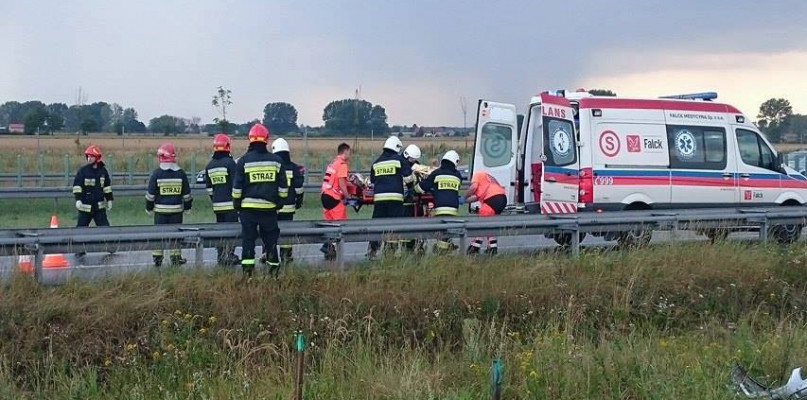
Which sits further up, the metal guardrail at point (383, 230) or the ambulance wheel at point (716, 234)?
the metal guardrail at point (383, 230)

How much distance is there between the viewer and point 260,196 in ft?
31.9

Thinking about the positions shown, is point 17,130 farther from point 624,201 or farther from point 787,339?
point 787,339

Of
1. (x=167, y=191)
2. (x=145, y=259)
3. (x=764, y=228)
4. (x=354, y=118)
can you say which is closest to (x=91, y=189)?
(x=167, y=191)

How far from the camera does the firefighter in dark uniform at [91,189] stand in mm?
12852

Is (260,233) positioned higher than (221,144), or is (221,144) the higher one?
(221,144)

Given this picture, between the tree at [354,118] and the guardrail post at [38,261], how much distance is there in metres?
29.6

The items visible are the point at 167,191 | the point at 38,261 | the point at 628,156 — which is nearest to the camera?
the point at 38,261

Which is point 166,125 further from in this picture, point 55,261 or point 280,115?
point 55,261

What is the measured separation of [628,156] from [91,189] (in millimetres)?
7510

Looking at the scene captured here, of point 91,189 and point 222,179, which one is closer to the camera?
point 222,179

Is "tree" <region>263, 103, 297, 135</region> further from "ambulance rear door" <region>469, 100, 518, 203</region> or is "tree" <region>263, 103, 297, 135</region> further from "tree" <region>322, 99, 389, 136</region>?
"ambulance rear door" <region>469, 100, 518, 203</region>

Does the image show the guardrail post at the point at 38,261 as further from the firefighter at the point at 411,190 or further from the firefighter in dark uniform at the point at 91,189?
the firefighter at the point at 411,190

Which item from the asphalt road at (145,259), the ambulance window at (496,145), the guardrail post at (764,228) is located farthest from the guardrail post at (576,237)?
the ambulance window at (496,145)

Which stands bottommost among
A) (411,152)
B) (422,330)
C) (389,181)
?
(422,330)
